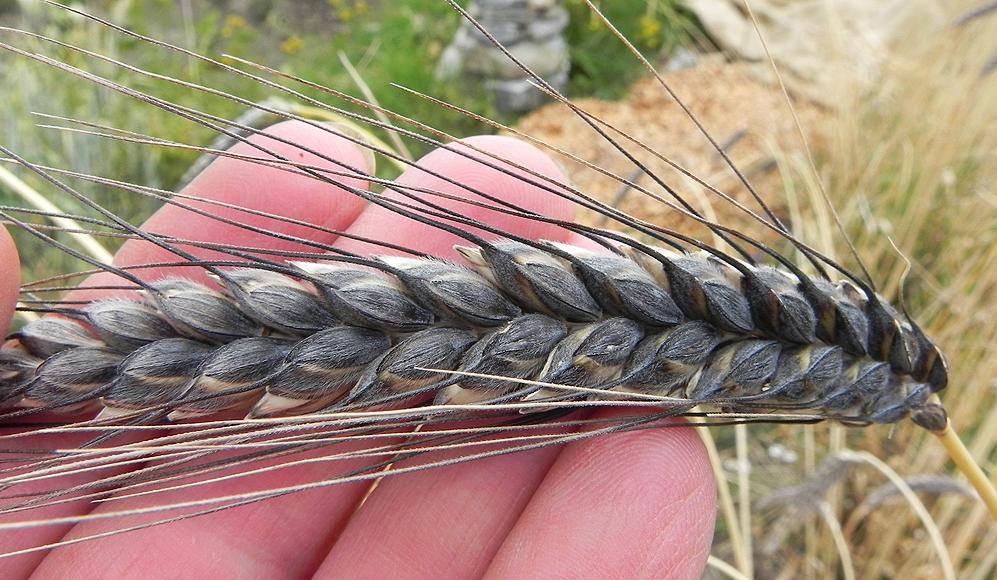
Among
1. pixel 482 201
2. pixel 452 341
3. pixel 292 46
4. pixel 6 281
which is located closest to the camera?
pixel 452 341

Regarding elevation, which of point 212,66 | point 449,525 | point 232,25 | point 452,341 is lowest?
point 449,525

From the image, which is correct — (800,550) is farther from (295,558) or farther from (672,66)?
(672,66)

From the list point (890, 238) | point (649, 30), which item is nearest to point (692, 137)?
point (649, 30)

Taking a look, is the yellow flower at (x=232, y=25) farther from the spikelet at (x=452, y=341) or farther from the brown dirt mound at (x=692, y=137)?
the spikelet at (x=452, y=341)

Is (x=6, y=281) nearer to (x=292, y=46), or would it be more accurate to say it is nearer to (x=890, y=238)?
(x=890, y=238)

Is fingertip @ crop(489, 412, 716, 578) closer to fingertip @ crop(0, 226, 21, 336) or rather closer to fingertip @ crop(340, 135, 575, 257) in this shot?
fingertip @ crop(340, 135, 575, 257)

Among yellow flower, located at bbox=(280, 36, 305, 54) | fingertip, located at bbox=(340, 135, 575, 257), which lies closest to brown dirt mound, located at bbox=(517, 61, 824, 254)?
fingertip, located at bbox=(340, 135, 575, 257)

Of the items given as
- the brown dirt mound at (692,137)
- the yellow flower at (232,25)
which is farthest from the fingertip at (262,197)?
the yellow flower at (232,25)
